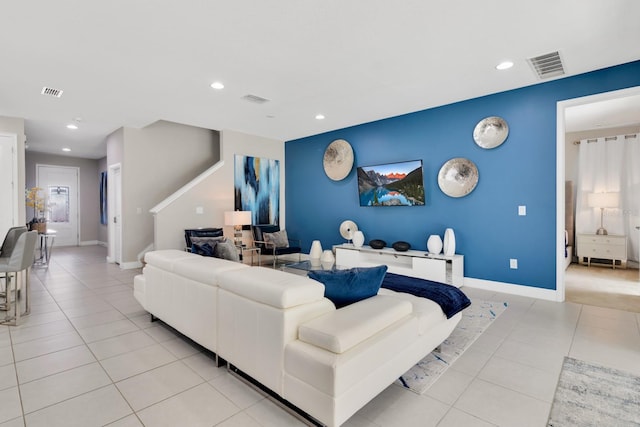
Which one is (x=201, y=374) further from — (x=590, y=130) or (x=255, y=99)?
(x=590, y=130)

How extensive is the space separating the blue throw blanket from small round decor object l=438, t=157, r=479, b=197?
8.01 feet

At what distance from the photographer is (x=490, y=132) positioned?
462 centimetres

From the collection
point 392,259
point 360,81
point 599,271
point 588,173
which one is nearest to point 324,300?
point 360,81

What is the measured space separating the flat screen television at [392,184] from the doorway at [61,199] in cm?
904

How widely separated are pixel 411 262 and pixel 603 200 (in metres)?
4.20

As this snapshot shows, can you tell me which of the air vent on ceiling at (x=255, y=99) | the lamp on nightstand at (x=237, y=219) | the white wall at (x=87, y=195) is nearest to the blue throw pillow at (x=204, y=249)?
→ the air vent on ceiling at (x=255, y=99)

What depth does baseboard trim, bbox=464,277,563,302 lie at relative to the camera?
4.15m

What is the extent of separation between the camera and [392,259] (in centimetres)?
545

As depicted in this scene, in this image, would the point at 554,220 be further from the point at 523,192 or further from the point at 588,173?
the point at 588,173

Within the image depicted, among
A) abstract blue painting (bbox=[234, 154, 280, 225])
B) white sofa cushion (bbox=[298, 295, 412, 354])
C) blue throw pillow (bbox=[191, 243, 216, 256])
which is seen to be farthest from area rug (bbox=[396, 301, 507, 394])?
abstract blue painting (bbox=[234, 154, 280, 225])

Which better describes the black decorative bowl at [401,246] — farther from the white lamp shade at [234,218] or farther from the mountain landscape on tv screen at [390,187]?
the white lamp shade at [234,218]

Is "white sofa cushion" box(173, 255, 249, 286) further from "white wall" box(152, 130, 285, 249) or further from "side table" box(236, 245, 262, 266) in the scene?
"white wall" box(152, 130, 285, 249)

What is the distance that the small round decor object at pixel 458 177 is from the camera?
4.82 m

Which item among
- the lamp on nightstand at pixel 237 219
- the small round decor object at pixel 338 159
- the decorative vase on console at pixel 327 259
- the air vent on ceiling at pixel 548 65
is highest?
the air vent on ceiling at pixel 548 65
